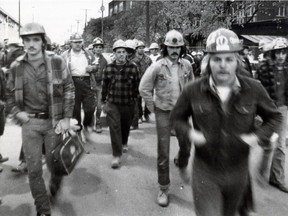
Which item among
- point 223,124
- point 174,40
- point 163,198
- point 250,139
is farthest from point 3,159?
point 250,139

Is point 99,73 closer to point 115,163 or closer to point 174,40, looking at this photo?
point 115,163

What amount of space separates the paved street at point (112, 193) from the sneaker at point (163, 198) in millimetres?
57

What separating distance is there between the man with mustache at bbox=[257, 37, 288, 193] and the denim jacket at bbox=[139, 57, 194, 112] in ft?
4.45

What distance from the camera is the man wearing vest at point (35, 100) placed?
4.19 metres

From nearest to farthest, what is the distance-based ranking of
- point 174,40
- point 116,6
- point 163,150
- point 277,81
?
point 163,150
point 174,40
point 277,81
point 116,6

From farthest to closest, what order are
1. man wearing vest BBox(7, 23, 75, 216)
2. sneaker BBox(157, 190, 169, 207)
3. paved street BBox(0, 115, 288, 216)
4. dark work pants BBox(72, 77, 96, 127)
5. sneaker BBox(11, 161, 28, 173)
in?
dark work pants BBox(72, 77, 96, 127)
sneaker BBox(11, 161, 28, 173)
sneaker BBox(157, 190, 169, 207)
paved street BBox(0, 115, 288, 216)
man wearing vest BBox(7, 23, 75, 216)

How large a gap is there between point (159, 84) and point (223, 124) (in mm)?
→ 2548

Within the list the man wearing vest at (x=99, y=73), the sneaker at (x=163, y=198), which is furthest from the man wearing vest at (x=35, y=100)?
the man wearing vest at (x=99, y=73)

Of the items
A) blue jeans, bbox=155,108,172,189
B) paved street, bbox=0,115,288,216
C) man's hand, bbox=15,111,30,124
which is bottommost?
paved street, bbox=0,115,288,216

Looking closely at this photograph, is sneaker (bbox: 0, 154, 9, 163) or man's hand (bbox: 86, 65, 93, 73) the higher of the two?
man's hand (bbox: 86, 65, 93, 73)

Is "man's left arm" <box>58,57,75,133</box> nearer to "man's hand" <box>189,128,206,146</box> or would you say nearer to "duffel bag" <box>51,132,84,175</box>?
"duffel bag" <box>51,132,84,175</box>

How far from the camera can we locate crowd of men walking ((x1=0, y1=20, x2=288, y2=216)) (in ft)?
8.74

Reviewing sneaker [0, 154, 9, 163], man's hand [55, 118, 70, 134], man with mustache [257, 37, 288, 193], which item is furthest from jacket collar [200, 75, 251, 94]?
sneaker [0, 154, 9, 163]

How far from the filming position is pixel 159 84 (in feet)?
16.8
